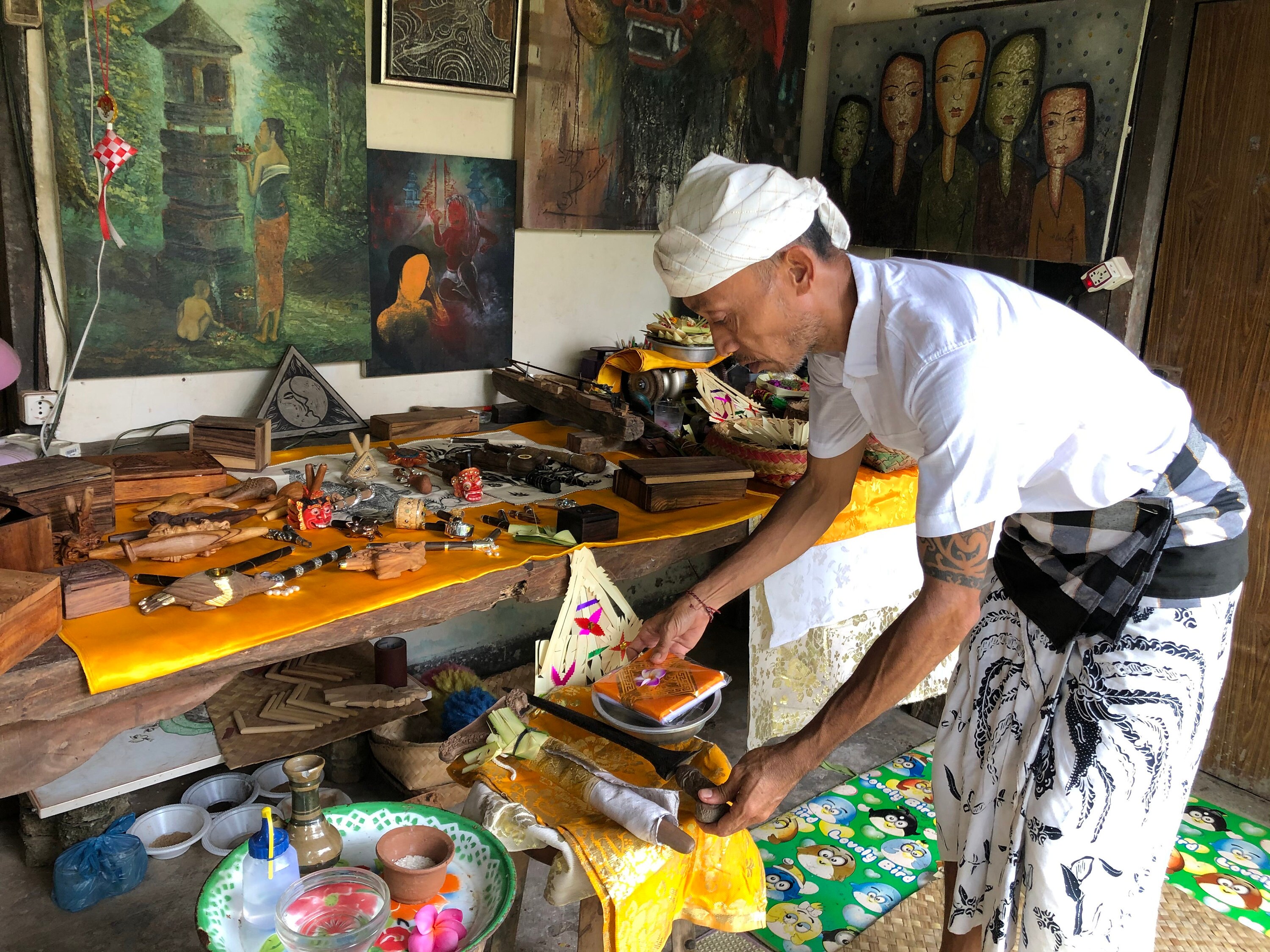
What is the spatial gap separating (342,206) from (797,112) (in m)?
2.61

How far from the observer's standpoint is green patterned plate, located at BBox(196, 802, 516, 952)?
1528mm

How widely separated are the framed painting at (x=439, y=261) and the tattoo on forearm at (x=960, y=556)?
2.69m

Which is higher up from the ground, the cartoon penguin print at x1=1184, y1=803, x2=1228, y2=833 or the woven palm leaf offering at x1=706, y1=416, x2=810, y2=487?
the woven palm leaf offering at x1=706, y1=416, x2=810, y2=487

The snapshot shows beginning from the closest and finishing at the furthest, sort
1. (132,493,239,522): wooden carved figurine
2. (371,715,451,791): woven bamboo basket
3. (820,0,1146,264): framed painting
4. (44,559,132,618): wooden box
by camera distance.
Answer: (44,559,132,618): wooden box → (132,493,239,522): wooden carved figurine → (371,715,451,791): woven bamboo basket → (820,0,1146,264): framed painting

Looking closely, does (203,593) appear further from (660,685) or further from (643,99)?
(643,99)

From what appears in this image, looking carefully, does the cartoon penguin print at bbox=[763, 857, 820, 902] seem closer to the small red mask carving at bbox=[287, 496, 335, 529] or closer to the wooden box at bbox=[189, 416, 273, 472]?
the small red mask carving at bbox=[287, 496, 335, 529]

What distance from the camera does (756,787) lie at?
1.77 m

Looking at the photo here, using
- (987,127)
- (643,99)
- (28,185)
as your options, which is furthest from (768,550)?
Result: (987,127)

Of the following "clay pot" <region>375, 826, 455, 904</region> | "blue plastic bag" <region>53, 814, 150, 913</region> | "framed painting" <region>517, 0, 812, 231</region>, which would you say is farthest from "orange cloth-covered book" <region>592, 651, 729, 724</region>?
"framed painting" <region>517, 0, 812, 231</region>

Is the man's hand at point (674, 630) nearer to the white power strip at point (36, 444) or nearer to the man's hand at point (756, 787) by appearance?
the man's hand at point (756, 787)

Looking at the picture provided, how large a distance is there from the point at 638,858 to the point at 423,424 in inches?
84.2

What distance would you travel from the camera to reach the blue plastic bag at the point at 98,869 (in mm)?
2721

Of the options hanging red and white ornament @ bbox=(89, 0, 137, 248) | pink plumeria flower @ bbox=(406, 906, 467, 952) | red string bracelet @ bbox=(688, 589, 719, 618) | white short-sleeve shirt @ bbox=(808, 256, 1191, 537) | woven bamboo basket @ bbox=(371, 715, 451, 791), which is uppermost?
hanging red and white ornament @ bbox=(89, 0, 137, 248)

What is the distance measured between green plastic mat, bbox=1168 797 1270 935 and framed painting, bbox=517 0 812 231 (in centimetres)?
334
